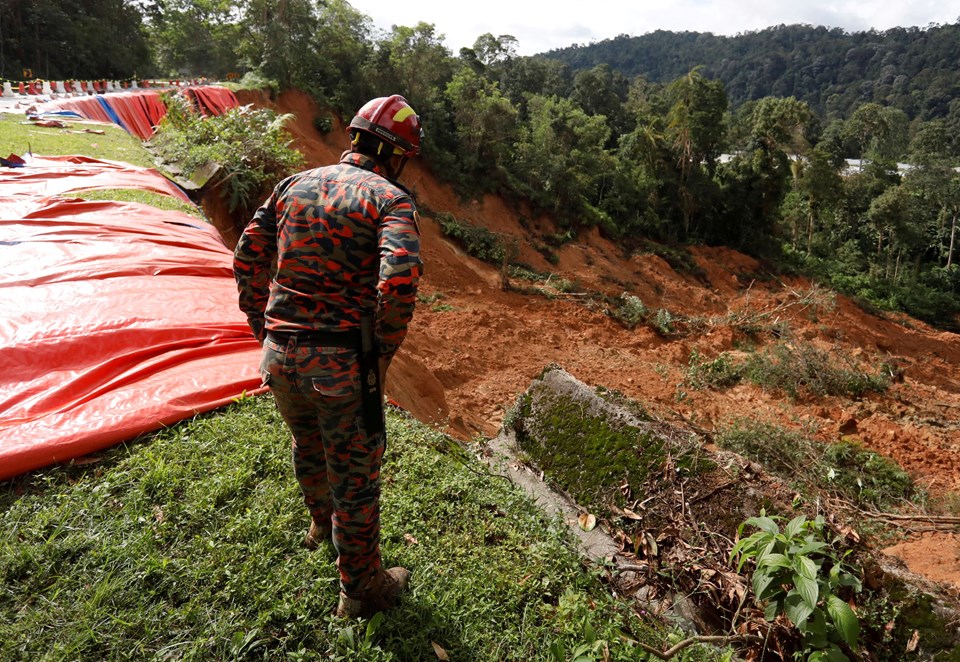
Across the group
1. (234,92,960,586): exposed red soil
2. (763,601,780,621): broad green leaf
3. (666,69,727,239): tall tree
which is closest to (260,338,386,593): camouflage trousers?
(763,601,780,621): broad green leaf

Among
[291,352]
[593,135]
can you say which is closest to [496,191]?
[593,135]

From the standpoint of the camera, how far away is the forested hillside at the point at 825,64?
3167 inches

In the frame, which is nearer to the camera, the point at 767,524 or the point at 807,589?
the point at 807,589

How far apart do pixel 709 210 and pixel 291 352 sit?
2740 cm

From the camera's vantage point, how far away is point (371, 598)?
2.21 metres

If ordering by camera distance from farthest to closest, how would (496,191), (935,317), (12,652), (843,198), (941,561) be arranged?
(843,198) < (935,317) < (496,191) < (941,561) < (12,652)

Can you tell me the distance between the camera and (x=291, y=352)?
76.8 inches

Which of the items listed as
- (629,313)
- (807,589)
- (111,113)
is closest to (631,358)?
(629,313)

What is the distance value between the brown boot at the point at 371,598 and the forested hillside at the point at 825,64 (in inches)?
2925

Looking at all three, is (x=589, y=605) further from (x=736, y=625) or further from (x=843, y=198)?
(x=843, y=198)

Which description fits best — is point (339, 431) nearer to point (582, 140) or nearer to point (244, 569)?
point (244, 569)

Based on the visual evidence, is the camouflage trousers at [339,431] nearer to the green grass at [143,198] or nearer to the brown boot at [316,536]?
the brown boot at [316,536]

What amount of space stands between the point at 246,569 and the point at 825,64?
5188 inches

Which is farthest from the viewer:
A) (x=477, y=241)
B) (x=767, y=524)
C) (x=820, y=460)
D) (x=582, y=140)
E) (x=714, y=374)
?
(x=582, y=140)
